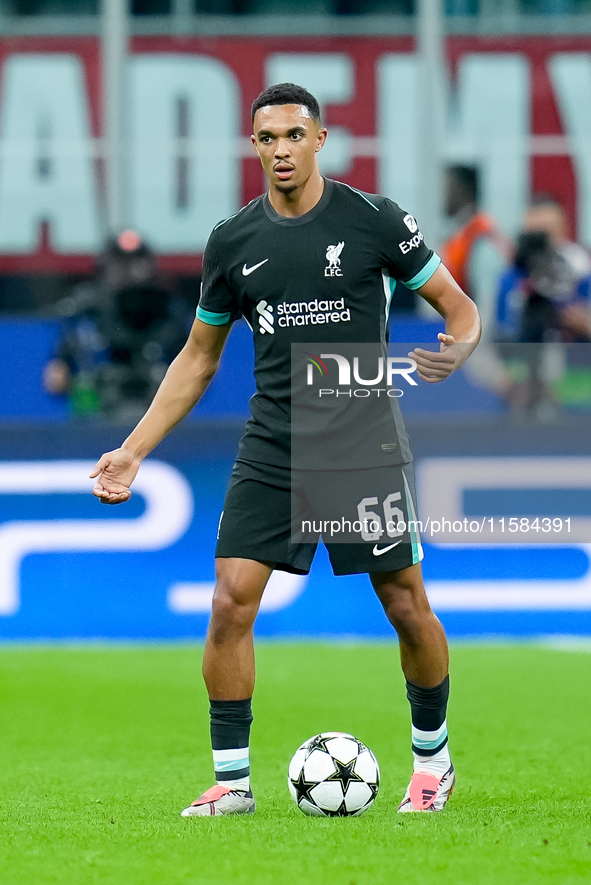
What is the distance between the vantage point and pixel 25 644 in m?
8.47

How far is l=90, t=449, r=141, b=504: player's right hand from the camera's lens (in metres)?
4.30

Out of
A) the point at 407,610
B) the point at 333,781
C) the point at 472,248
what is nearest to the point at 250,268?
the point at 407,610

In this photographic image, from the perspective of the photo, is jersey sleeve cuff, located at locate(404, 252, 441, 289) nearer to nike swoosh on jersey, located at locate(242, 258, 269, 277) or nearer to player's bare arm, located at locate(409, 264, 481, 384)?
player's bare arm, located at locate(409, 264, 481, 384)

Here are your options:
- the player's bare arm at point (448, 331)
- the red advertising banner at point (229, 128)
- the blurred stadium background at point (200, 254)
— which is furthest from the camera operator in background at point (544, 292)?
the player's bare arm at point (448, 331)

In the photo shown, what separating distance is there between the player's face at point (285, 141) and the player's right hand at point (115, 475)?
3.10ft

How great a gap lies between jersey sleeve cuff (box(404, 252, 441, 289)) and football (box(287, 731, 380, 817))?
4.69 ft

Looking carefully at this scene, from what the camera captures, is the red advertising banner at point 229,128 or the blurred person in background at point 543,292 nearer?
the blurred person in background at point 543,292

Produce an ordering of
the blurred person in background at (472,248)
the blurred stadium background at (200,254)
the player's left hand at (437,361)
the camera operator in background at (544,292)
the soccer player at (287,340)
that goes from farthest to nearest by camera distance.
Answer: the blurred person in background at (472,248) → the camera operator in background at (544,292) → the blurred stadium background at (200,254) → the soccer player at (287,340) → the player's left hand at (437,361)

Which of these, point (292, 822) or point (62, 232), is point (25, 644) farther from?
point (62, 232)

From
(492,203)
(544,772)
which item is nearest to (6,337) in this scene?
(492,203)

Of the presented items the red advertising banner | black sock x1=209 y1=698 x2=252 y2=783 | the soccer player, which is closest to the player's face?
the soccer player

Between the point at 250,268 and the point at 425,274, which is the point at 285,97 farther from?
the point at 425,274

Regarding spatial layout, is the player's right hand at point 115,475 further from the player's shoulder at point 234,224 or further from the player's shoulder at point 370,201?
the player's shoulder at point 370,201

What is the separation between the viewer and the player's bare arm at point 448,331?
4105mm
